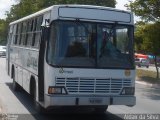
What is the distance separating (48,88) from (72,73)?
67cm

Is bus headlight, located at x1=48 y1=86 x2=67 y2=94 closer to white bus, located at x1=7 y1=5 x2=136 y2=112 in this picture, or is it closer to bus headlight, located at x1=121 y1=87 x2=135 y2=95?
white bus, located at x1=7 y1=5 x2=136 y2=112

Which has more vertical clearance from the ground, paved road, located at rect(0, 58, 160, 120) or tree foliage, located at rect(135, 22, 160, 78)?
tree foliage, located at rect(135, 22, 160, 78)

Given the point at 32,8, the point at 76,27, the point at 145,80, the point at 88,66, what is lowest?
the point at 145,80

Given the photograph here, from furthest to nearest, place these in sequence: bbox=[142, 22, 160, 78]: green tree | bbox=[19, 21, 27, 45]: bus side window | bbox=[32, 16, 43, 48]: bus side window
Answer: bbox=[142, 22, 160, 78]: green tree
bbox=[19, 21, 27, 45]: bus side window
bbox=[32, 16, 43, 48]: bus side window

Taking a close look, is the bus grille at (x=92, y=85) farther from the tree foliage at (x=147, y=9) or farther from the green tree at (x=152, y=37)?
the green tree at (x=152, y=37)

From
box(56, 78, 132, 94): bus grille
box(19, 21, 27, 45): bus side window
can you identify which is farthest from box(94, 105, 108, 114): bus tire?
box(19, 21, 27, 45): bus side window

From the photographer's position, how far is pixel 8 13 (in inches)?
3238

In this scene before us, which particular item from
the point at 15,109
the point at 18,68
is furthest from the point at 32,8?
the point at 15,109

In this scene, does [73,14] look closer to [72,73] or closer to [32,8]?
[72,73]

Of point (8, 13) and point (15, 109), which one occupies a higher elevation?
point (8, 13)

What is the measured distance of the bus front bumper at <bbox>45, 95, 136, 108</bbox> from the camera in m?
10.2

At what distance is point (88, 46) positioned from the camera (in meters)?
10.7

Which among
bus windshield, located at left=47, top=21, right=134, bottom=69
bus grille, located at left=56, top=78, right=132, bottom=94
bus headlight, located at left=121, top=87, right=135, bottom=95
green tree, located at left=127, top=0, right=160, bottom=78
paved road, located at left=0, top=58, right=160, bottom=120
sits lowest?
paved road, located at left=0, top=58, right=160, bottom=120

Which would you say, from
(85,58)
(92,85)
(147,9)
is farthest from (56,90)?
(147,9)
